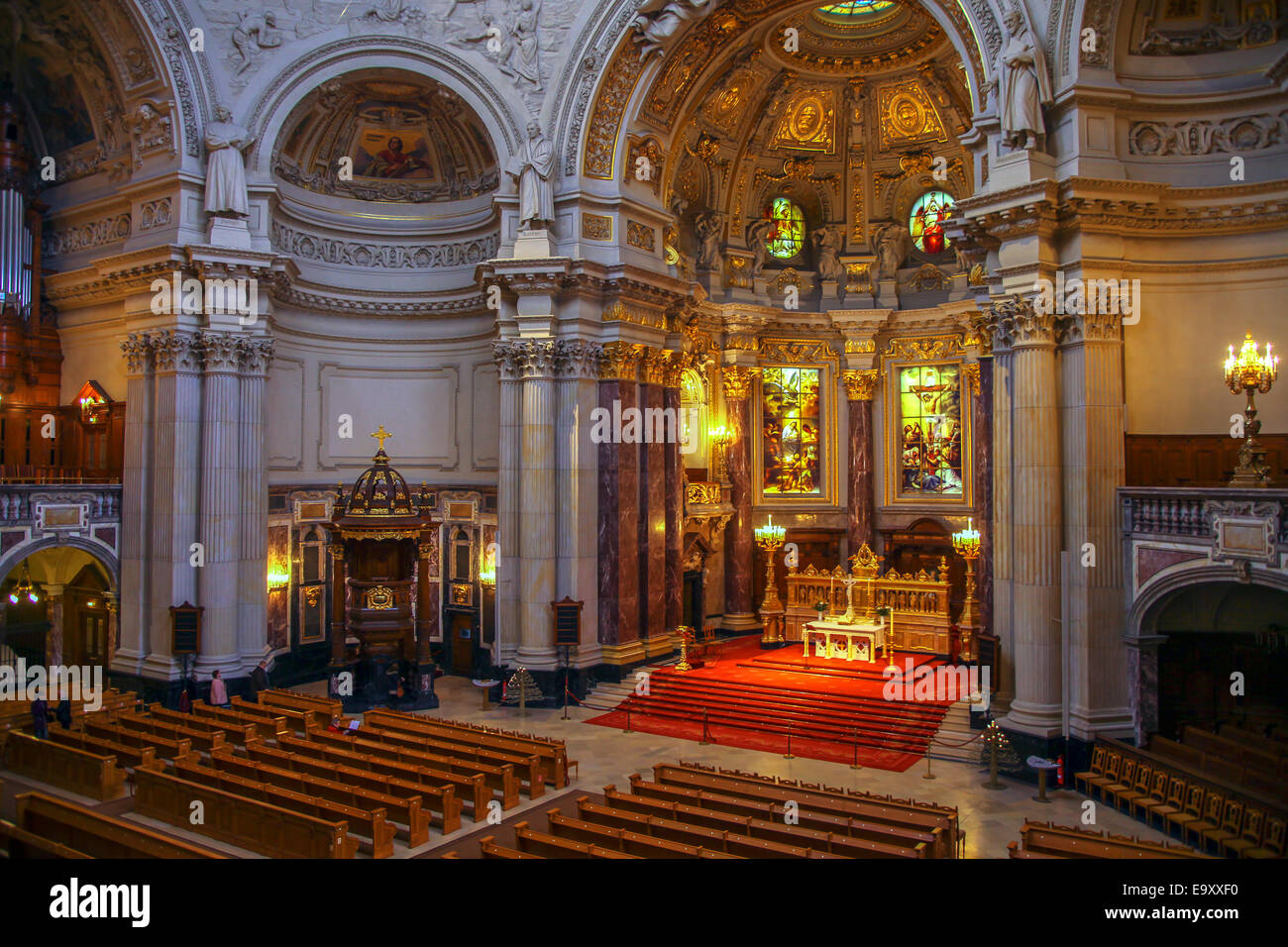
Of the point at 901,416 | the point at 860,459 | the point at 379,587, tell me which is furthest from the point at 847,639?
the point at 379,587

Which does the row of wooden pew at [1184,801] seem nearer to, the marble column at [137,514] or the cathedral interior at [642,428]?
the cathedral interior at [642,428]

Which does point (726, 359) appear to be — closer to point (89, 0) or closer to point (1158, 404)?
point (1158, 404)

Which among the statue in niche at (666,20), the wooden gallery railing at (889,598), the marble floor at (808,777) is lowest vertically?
the marble floor at (808,777)

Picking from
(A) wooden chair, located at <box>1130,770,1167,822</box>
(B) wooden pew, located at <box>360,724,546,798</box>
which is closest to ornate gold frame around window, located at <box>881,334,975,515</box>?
(A) wooden chair, located at <box>1130,770,1167,822</box>

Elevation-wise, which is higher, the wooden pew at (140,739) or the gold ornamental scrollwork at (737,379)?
the gold ornamental scrollwork at (737,379)

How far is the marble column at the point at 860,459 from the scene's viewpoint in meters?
30.6

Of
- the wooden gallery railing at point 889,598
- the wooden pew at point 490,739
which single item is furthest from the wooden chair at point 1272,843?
the wooden gallery railing at point 889,598

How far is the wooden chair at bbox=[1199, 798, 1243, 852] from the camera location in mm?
13336

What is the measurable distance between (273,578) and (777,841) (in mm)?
18223

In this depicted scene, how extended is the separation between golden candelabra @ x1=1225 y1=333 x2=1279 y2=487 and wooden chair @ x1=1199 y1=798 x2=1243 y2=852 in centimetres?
507

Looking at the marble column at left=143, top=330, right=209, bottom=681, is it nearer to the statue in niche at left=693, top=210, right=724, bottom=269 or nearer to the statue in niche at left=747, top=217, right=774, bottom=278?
the statue in niche at left=693, top=210, right=724, bottom=269

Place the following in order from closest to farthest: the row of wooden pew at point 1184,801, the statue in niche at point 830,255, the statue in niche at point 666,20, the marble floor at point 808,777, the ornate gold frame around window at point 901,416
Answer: the row of wooden pew at point 1184,801 < the marble floor at point 808,777 < the statue in niche at point 666,20 < the ornate gold frame around window at point 901,416 < the statue in niche at point 830,255

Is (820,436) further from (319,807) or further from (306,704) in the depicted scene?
(319,807)

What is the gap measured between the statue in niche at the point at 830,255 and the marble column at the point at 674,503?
7.97 metres
